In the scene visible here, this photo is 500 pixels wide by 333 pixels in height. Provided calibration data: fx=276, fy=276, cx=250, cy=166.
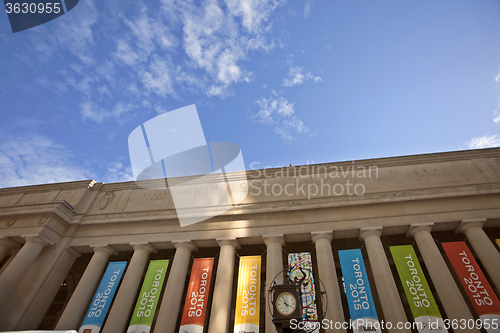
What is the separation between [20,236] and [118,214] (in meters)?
6.30

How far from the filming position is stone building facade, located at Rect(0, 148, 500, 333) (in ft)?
51.4

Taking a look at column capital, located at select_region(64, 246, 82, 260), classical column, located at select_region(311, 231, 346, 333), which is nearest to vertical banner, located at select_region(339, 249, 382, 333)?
classical column, located at select_region(311, 231, 346, 333)

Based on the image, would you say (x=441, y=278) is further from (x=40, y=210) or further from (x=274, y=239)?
(x=40, y=210)

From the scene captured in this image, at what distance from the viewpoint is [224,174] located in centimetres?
2130

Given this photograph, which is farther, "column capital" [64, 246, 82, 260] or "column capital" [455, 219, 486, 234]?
"column capital" [64, 246, 82, 260]

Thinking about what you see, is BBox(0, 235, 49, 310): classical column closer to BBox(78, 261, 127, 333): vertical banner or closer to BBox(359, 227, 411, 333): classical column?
BBox(78, 261, 127, 333): vertical banner

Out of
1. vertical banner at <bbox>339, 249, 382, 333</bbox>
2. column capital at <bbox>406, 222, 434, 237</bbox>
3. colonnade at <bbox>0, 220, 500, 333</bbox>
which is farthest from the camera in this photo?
column capital at <bbox>406, 222, 434, 237</bbox>

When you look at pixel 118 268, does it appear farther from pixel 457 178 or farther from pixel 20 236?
pixel 457 178

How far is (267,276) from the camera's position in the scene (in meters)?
15.6

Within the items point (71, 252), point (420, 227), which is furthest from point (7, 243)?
point (420, 227)

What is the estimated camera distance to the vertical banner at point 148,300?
47.9 ft

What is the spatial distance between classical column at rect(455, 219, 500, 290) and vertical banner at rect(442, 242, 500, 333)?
0.67 m

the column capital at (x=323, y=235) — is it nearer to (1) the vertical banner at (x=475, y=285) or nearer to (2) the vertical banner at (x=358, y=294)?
(2) the vertical banner at (x=358, y=294)

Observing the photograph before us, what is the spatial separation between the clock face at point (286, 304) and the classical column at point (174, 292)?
33.5 feet
